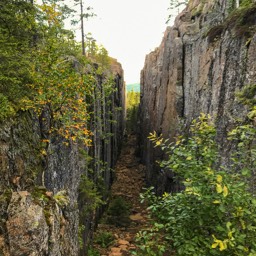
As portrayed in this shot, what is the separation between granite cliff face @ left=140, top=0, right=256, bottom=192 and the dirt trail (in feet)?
8.69

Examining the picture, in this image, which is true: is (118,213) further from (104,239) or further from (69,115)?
(69,115)

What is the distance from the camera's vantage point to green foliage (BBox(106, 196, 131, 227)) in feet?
63.7

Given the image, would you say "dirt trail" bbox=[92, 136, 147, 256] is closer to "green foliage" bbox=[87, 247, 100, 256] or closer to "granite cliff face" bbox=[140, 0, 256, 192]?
"green foliage" bbox=[87, 247, 100, 256]

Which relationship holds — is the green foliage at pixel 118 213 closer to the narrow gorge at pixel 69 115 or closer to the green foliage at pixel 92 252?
the narrow gorge at pixel 69 115

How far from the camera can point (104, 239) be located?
1652 centimetres

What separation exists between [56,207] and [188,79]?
15.5m

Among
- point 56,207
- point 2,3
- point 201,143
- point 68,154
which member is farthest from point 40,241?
point 2,3

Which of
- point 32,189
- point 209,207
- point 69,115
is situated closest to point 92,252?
point 69,115

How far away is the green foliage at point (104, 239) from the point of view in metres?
16.1

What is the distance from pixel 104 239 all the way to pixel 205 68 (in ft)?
42.4

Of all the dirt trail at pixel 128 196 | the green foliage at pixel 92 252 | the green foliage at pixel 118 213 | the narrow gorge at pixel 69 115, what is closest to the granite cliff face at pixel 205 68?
the narrow gorge at pixel 69 115

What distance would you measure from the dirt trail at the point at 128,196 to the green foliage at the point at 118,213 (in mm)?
320

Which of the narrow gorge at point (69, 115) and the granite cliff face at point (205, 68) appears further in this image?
the granite cliff face at point (205, 68)

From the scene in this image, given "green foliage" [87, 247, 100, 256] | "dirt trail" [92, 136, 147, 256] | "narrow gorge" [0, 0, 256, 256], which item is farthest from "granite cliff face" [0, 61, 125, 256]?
"dirt trail" [92, 136, 147, 256]
